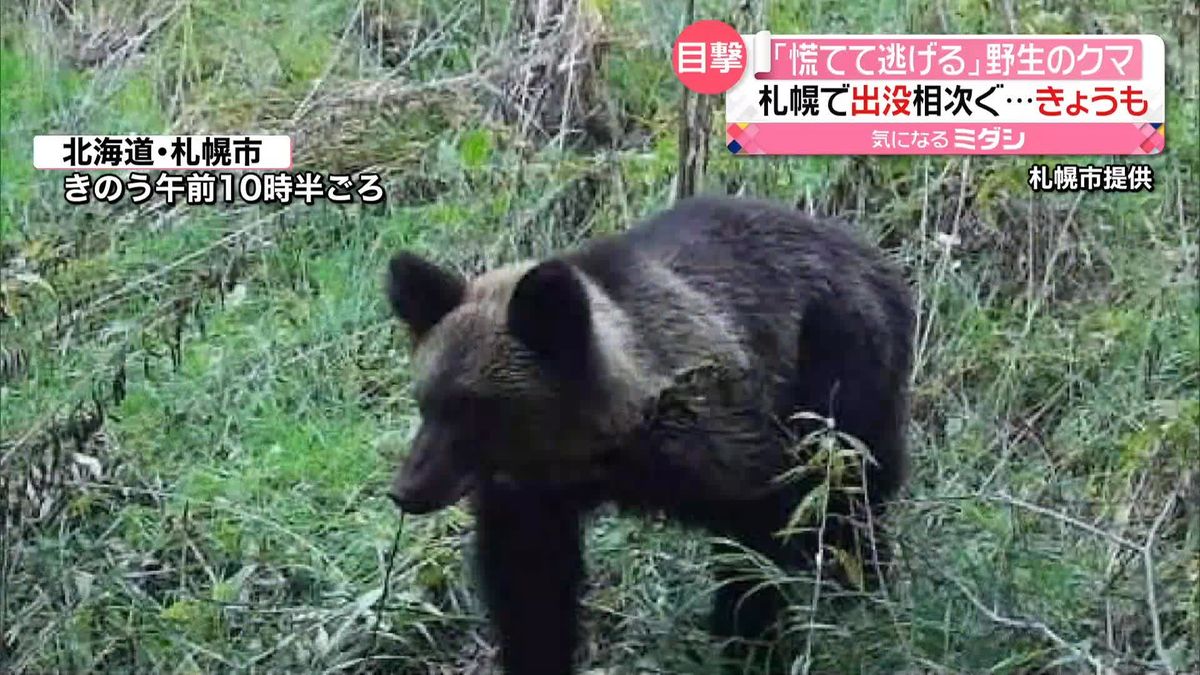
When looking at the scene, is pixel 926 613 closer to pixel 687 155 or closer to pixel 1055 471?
pixel 1055 471

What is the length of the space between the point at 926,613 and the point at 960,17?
90 centimetres

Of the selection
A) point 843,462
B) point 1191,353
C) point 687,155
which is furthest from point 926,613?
point 687,155

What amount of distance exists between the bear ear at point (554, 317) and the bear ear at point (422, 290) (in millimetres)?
122

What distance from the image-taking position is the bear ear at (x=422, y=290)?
346cm

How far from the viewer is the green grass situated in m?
3.73

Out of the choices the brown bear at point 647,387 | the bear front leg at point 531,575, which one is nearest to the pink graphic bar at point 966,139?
the brown bear at point 647,387

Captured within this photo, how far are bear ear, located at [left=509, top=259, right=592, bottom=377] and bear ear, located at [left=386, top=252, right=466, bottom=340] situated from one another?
Answer: 0.12 meters

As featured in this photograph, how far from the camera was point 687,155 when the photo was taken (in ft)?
13.2
